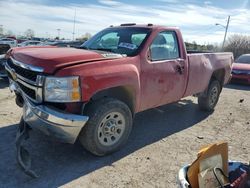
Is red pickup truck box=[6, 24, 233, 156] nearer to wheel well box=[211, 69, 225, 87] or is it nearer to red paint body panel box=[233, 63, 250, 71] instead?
wheel well box=[211, 69, 225, 87]

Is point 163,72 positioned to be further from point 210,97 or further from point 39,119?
point 210,97

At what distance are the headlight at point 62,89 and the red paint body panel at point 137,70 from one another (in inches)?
2.9

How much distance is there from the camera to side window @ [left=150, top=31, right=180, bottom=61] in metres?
5.05

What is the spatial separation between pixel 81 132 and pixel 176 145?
5.72 ft

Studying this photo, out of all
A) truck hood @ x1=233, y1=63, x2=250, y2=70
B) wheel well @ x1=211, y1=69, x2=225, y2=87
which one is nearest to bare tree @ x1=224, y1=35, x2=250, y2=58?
truck hood @ x1=233, y1=63, x2=250, y2=70

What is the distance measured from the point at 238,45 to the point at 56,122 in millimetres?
36206

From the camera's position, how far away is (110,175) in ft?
12.6

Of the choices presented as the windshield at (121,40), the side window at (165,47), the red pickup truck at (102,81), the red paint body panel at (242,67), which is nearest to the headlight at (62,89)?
the red pickup truck at (102,81)

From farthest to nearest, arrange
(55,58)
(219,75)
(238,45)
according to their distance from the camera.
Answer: (238,45) < (219,75) < (55,58)

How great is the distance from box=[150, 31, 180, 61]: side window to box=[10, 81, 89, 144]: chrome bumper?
1869mm

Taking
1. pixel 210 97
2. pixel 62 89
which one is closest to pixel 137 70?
pixel 62 89

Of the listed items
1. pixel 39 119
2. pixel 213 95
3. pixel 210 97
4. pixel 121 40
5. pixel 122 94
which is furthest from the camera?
pixel 213 95

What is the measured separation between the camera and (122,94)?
4512 mm

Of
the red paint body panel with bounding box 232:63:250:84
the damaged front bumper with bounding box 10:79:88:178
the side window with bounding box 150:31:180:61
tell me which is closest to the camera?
the damaged front bumper with bounding box 10:79:88:178
